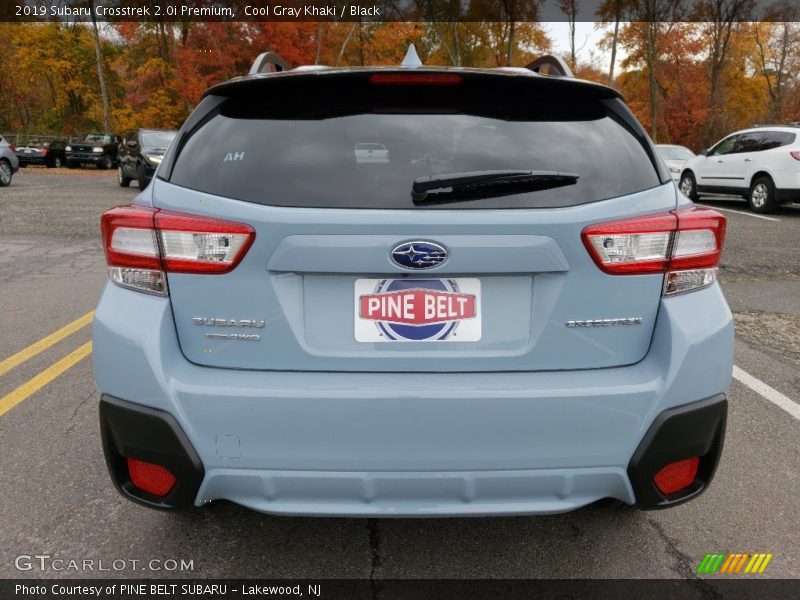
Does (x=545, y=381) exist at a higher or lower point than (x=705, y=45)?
lower

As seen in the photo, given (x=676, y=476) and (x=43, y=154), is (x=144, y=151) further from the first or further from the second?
(x=43, y=154)

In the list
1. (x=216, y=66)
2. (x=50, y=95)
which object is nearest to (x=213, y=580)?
(x=216, y=66)

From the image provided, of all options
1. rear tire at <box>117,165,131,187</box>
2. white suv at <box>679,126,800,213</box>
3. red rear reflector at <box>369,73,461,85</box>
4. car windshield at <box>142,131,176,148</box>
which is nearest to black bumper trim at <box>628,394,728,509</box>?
red rear reflector at <box>369,73,461,85</box>

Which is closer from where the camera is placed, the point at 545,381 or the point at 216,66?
the point at 545,381

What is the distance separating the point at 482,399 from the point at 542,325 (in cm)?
28

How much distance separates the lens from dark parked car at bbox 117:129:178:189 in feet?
56.3

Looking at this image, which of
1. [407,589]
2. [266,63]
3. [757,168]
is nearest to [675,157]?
[757,168]

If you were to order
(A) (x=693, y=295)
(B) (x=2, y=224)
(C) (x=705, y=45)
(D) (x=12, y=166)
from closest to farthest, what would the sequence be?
(A) (x=693, y=295)
(B) (x=2, y=224)
(D) (x=12, y=166)
(C) (x=705, y=45)

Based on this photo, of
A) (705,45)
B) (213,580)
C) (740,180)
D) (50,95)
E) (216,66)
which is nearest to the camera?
(213,580)

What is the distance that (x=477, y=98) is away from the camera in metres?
2.27

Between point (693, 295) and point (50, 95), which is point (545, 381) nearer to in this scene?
point (693, 295)

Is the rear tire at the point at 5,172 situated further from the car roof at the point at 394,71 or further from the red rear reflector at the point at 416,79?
the red rear reflector at the point at 416,79

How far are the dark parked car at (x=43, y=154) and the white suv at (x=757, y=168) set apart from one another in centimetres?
3001

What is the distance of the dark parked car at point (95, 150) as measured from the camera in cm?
3266
